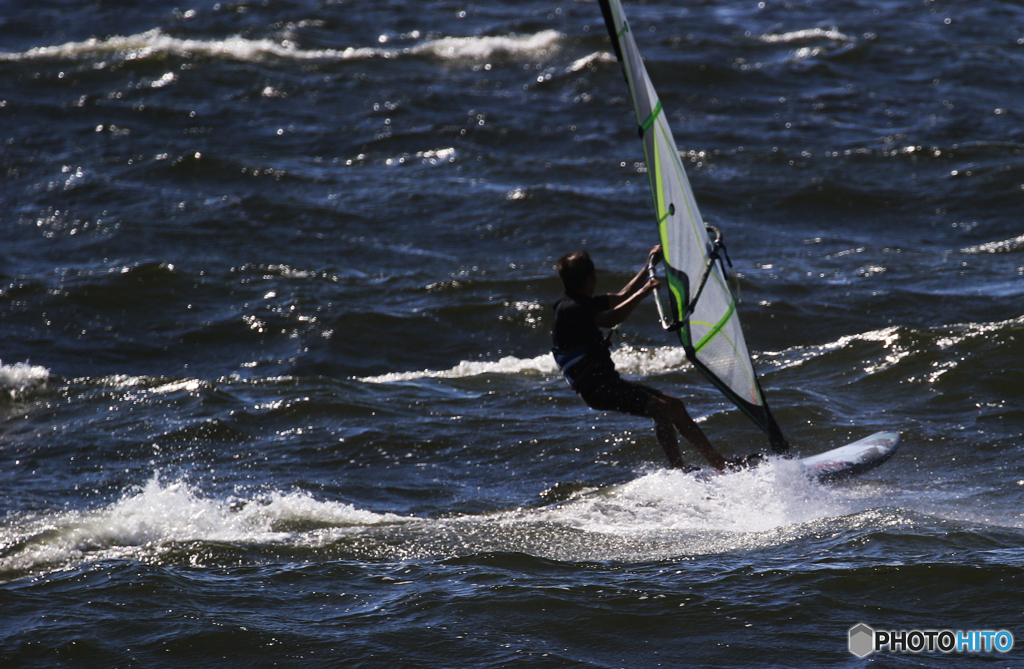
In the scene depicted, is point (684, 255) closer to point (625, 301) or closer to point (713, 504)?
point (625, 301)

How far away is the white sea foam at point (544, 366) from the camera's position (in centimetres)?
1059

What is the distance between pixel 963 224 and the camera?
45.7 feet

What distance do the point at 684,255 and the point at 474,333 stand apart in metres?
5.48

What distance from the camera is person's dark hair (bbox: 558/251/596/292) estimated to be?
22.5ft

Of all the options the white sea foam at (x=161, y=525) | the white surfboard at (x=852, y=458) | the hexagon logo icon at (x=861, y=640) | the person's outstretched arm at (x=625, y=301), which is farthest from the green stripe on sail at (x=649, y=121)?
the hexagon logo icon at (x=861, y=640)

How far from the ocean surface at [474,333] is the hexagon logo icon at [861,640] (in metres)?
0.06

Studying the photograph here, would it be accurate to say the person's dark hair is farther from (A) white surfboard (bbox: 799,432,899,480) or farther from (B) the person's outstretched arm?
(A) white surfboard (bbox: 799,432,899,480)

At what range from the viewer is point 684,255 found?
21.5 ft

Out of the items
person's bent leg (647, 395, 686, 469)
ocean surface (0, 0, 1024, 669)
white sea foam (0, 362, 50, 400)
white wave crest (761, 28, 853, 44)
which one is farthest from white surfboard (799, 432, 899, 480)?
white wave crest (761, 28, 853, 44)

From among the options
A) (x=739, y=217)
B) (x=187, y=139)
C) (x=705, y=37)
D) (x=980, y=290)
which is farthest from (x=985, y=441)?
(x=705, y=37)

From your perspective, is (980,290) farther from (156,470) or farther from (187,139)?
(187,139)

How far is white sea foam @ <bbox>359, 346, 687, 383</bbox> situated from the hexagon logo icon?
5.43 metres

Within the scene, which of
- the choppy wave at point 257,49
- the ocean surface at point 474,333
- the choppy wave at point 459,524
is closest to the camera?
the ocean surface at point 474,333

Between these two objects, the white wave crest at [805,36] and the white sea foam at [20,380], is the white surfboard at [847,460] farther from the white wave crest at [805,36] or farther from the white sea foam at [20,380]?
the white wave crest at [805,36]
